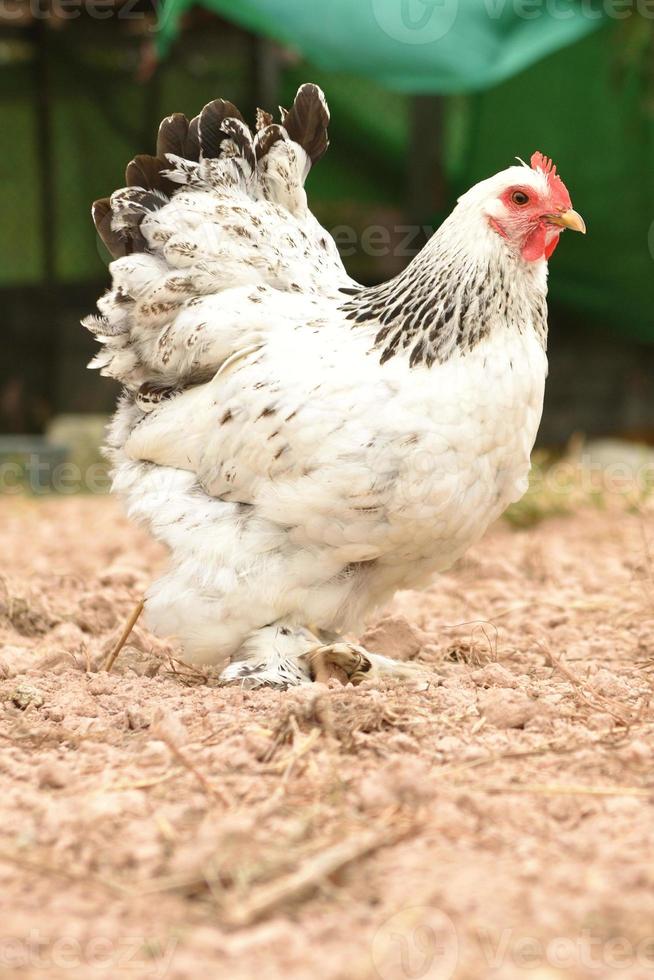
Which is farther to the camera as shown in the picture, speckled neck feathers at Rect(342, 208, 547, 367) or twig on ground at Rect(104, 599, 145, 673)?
twig on ground at Rect(104, 599, 145, 673)

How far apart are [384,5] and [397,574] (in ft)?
10.7

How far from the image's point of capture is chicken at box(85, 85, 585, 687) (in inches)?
127

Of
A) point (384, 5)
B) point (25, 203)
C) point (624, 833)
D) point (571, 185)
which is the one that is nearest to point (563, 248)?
point (571, 185)

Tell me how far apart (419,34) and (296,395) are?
2.94 metres

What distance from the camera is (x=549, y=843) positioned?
6.98 feet

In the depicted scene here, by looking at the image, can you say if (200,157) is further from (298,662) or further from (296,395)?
(298,662)

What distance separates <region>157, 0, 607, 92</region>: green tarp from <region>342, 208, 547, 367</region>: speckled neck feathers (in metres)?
2.41

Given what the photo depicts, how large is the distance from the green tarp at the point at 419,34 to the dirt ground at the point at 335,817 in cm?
299

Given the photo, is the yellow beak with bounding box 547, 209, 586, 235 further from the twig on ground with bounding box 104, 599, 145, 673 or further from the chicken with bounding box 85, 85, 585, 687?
the twig on ground with bounding box 104, 599, 145, 673

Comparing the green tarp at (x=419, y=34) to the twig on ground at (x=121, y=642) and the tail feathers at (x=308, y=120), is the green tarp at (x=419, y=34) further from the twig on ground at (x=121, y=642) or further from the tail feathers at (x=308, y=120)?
the twig on ground at (x=121, y=642)

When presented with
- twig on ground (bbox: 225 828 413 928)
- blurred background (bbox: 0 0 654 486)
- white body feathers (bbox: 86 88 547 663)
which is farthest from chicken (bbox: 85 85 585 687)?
blurred background (bbox: 0 0 654 486)

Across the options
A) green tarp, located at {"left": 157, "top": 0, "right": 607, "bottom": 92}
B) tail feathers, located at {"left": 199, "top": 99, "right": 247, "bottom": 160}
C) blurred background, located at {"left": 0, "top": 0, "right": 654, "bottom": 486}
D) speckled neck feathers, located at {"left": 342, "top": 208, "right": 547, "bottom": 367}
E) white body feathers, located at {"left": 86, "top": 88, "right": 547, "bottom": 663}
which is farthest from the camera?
blurred background, located at {"left": 0, "top": 0, "right": 654, "bottom": 486}

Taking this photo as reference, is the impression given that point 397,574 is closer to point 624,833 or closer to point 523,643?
point 523,643

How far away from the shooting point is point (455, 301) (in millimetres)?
3389
